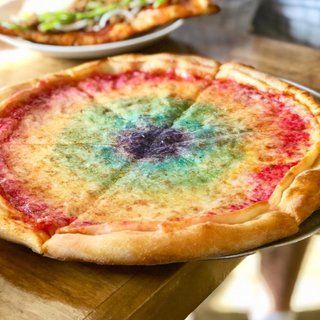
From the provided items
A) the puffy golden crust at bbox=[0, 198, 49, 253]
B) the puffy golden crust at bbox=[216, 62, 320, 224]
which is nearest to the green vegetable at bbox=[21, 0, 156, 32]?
the puffy golden crust at bbox=[216, 62, 320, 224]

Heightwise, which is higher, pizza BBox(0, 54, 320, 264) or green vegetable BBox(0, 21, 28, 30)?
green vegetable BBox(0, 21, 28, 30)

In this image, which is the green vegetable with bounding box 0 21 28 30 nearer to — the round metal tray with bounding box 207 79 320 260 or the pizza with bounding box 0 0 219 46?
the pizza with bounding box 0 0 219 46

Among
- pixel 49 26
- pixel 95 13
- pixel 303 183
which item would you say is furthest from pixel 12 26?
pixel 303 183

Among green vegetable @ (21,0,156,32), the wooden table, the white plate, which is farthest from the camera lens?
green vegetable @ (21,0,156,32)

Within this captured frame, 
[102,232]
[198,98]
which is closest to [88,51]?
[198,98]

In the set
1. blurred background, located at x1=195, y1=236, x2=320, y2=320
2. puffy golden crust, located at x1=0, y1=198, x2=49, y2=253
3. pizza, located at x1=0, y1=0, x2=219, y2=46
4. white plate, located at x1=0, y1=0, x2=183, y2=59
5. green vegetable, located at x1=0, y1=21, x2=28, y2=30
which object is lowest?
blurred background, located at x1=195, y1=236, x2=320, y2=320

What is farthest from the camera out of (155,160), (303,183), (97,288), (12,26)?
(12,26)

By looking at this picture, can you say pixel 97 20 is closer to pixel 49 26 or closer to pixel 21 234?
pixel 49 26
